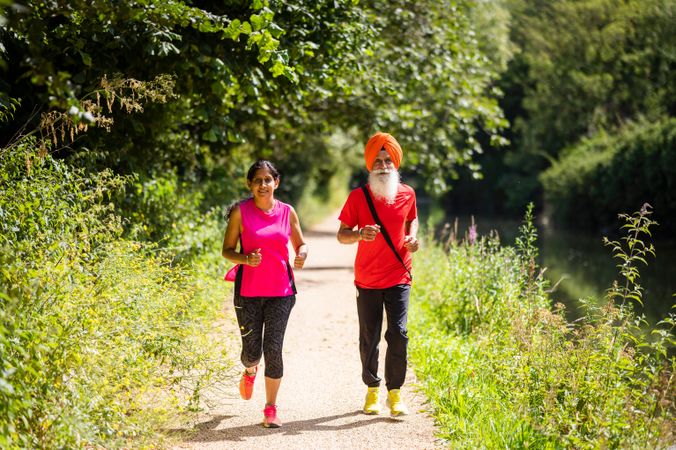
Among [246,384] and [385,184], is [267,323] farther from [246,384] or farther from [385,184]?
[385,184]

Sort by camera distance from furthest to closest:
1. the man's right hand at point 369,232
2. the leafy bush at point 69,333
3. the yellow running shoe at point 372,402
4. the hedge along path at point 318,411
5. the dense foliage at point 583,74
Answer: the dense foliage at point 583,74
the yellow running shoe at point 372,402
the man's right hand at point 369,232
the hedge along path at point 318,411
the leafy bush at point 69,333

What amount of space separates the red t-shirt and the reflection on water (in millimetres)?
3167

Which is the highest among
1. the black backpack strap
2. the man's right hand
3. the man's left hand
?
the man's right hand

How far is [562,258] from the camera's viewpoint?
69.4ft

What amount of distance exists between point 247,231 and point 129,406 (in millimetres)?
1580

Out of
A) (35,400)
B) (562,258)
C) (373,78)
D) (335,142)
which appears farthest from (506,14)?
(35,400)

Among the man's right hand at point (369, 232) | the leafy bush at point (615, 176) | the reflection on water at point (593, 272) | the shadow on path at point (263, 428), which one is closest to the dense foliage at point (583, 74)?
the leafy bush at point (615, 176)

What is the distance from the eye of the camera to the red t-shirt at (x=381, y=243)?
221 inches

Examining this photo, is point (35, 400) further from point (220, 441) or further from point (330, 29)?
point (330, 29)

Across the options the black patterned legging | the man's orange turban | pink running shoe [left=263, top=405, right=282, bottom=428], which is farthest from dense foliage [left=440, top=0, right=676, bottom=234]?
pink running shoe [left=263, top=405, right=282, bottom=428]

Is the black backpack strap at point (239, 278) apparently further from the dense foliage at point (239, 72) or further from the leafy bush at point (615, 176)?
the leafy bush at point (615, 176)

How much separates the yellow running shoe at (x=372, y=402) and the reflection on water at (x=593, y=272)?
3.25 m

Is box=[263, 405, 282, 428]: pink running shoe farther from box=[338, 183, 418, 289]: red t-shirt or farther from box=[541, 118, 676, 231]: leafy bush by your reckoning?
box=[541, 118, 676, 231]: leafy bush

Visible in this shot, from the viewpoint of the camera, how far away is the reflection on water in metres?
13.2
